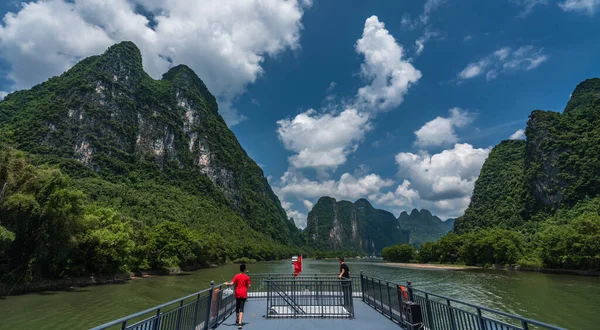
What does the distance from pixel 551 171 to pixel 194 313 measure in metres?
121

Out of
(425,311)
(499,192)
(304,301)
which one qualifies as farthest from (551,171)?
(425,311)

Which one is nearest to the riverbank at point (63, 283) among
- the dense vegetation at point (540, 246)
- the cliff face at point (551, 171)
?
the dense vegetation at point (540, 246)

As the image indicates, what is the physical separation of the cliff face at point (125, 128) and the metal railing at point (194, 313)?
375ft

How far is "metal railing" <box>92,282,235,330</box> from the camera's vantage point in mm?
5672

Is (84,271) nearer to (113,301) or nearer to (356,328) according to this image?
(113,301)

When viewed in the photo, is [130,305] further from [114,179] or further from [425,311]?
[114,179]

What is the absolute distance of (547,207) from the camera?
9650 centimetres

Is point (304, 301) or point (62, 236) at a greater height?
point (62, 236)

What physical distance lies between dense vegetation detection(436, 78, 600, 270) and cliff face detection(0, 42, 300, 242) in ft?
378

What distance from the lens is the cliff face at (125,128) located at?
113438 mm

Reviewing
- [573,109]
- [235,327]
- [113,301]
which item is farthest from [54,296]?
[573,109]

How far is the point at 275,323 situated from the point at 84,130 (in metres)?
140

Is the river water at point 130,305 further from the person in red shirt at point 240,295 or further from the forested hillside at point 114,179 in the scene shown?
the person in red shirt at point 240,295

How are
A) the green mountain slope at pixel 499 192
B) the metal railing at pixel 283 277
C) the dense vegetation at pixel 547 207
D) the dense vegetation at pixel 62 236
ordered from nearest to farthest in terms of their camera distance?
the metal railing at pixel 283 277 → the dense vegetation at pixel 62 236 → the dense vegetation at pixel 547 207 → the green mountain slope at pixel 499 192
